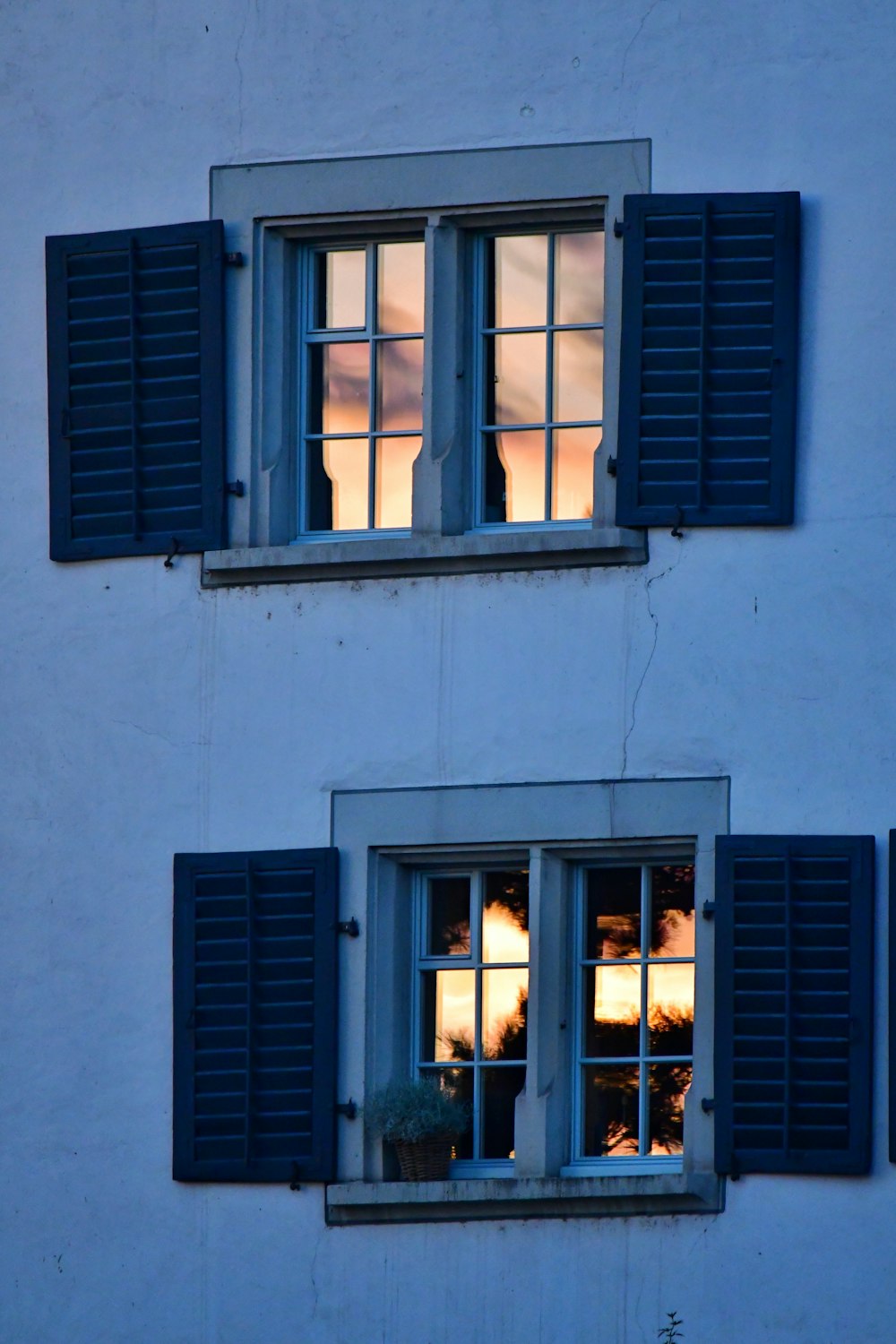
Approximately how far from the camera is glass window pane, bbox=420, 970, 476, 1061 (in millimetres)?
13953

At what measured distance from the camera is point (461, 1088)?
13922mm

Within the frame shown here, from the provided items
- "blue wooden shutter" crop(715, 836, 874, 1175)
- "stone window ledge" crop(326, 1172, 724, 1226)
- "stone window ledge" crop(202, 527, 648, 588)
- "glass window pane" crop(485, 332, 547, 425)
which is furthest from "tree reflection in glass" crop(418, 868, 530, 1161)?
"glass window pane" crop(485, 332, 547, 425)

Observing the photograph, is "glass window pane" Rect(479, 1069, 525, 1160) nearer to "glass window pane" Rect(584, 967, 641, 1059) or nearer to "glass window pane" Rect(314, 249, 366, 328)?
"glass window pane" Rect(584, 967, 641, 1059)

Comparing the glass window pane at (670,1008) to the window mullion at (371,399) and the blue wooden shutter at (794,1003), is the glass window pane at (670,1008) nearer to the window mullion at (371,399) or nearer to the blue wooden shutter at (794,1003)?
the blue wooden shutter at (794,1003)

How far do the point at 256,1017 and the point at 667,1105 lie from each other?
1673 millimetres

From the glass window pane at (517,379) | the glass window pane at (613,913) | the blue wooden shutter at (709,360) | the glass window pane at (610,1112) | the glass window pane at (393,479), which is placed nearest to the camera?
the blue wooden shutter at (709,360)

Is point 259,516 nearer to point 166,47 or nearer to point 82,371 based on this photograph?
point 82,371

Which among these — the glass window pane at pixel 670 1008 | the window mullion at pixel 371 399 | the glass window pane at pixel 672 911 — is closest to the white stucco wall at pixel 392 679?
the glass window pane at pixel 672 911

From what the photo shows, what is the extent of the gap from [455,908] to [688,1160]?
1481 millimetres

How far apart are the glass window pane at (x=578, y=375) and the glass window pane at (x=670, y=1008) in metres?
2.29

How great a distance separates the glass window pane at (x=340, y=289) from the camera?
1449 centimetres

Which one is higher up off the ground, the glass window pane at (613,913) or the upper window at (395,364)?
the upper window at (395,364)

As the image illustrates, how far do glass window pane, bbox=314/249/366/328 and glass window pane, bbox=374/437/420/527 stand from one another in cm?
54

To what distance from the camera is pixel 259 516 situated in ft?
46.8
